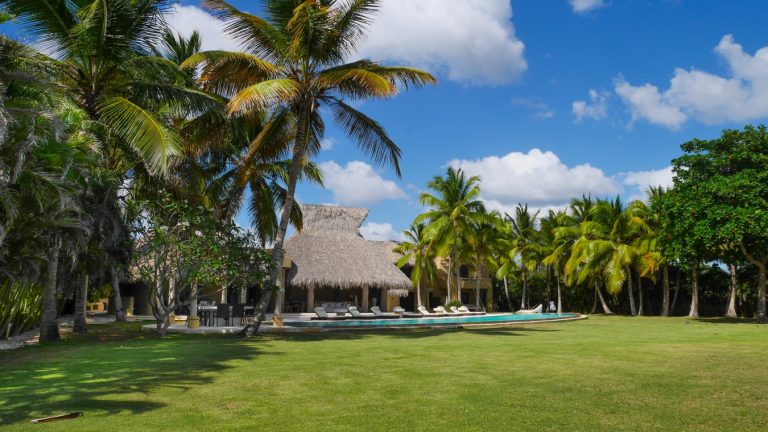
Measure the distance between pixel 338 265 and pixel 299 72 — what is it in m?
16.1

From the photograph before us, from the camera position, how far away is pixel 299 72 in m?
15.3

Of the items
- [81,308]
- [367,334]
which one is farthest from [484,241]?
[81,308]

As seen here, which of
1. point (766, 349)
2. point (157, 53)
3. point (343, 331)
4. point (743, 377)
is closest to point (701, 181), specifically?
point (766, 349)

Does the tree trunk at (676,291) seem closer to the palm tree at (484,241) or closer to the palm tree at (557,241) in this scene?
the palm tree at (557,241)

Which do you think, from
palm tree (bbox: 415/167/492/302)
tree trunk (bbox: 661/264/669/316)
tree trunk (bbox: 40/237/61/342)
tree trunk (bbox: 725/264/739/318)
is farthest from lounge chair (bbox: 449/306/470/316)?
tree trunk (bbox: 40/237/61/342)

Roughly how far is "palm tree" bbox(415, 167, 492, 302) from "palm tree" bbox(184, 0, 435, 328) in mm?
13117

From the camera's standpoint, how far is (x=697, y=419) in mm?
5379

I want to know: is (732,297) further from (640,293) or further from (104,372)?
(104,372)

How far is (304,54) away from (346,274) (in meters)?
17.0

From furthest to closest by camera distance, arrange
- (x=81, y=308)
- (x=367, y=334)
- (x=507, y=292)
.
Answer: (x=507, y=292) < (x=367, y=334) < (x=81, y=308)

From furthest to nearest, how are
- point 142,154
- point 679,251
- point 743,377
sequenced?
point 679,251 → point 142,154 → point 743,377

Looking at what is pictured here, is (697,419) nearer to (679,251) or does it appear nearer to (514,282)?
(679,251)

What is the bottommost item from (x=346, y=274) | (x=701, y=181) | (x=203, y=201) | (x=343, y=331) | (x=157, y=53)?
(x=343, y=331)

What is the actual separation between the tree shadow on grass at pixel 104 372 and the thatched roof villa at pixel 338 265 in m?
16.1
